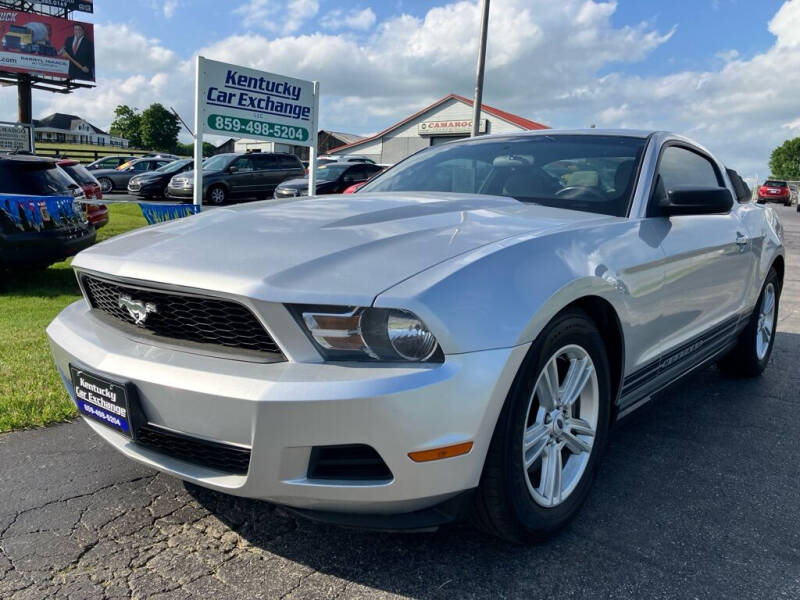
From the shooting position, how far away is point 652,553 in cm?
230

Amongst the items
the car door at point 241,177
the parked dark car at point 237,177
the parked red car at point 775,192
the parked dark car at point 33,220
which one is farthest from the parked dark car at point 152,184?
the parked red car at point 775,192

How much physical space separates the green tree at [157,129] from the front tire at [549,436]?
90355 millimetres

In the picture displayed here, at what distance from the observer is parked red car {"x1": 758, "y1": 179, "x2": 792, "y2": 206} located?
42.8 metres

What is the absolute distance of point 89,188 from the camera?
9.52 metres

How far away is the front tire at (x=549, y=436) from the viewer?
2023 mm

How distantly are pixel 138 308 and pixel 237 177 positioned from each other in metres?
18.3

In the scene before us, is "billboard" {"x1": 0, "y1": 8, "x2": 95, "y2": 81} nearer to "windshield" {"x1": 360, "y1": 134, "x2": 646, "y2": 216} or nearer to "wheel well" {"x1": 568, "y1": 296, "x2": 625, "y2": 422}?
"windshield" {"x1": 360, "y1": 134, "x2": 646, "y2": 216}

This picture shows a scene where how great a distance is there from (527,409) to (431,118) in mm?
41574

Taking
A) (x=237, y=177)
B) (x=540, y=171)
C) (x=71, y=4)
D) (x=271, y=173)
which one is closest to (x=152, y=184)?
(x=237, y=177)

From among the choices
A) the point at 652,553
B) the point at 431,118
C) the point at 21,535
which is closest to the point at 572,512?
the point at 652,553

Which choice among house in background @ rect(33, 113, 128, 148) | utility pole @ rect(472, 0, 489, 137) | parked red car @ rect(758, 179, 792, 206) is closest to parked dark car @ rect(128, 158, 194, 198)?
utility pole @ rect(472, 0, 489, 137)

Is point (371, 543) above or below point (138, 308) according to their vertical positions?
below

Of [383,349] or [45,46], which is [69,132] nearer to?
[45,46]

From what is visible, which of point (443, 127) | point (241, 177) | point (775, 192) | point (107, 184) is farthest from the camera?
point (775, 192)
